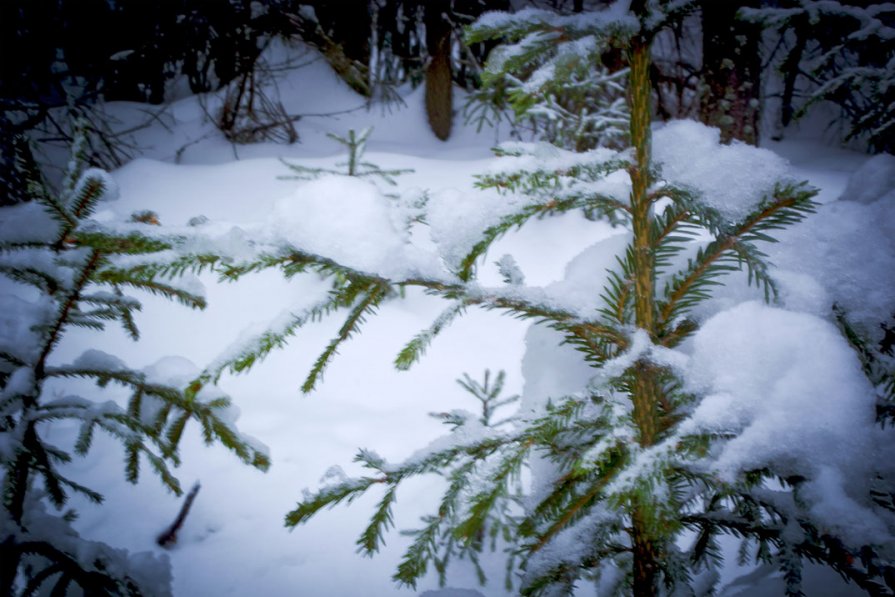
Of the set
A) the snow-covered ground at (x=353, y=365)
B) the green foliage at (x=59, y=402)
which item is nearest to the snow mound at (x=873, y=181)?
the snow-covered ground at (x=353, y=365)

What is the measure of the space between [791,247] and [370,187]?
826 mm

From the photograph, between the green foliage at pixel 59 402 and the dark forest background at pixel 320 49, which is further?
the dark forest background at pixel 320 49

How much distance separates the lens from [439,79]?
5934 millimetres

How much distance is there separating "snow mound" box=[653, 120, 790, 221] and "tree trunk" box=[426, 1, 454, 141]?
5.53 meters

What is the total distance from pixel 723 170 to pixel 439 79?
5952 mm

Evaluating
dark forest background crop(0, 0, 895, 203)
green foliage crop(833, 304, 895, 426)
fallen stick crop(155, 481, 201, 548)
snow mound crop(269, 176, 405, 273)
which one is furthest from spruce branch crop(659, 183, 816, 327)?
fallen stick crop(155, 481, 201, 548)

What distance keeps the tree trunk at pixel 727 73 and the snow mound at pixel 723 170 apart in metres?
2.96

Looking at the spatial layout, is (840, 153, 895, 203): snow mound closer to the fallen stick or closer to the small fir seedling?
the small fir seedling

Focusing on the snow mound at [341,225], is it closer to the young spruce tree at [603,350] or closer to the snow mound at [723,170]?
the young spruce tree at [603,350]

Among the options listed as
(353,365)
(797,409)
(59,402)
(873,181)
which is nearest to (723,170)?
(797,409)

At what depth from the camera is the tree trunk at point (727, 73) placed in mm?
2996

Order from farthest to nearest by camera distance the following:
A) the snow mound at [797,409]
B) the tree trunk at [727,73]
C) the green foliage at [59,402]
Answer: the tree trunk at [727,73], the green foliage at [59,402], the snow mound at [797,409]

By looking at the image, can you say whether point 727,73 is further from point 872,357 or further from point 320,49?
point 320,49

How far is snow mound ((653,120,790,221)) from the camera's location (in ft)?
2.09
